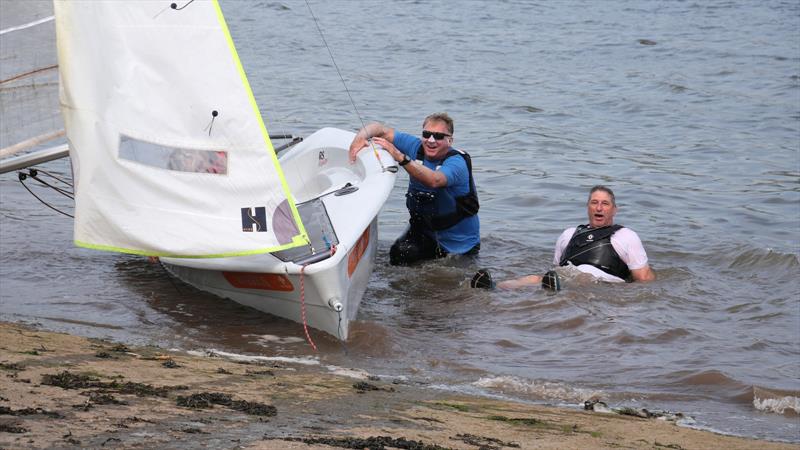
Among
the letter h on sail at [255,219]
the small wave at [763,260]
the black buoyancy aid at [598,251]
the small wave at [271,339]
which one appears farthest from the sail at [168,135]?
the small wave at [763,260]

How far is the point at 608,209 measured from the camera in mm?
7008

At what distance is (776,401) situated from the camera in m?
5.09

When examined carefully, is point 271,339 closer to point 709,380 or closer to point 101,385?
point 101,385

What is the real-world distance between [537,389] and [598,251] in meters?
2.07

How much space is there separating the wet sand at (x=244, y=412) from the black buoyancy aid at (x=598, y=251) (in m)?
2.35

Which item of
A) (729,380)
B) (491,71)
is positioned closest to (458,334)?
(729,380)

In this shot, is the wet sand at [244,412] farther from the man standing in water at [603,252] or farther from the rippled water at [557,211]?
the man standing in water at [603,252]

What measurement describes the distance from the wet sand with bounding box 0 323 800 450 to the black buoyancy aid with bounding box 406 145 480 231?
2414mm

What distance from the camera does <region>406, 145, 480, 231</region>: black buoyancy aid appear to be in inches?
282

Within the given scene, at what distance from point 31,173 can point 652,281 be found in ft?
13.2

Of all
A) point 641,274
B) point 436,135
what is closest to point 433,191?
point 436,135

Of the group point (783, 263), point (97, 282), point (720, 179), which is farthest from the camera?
point (720, 179)

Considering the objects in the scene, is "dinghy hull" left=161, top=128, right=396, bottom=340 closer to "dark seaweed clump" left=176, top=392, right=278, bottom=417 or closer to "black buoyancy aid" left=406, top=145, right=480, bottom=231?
"black buoyancy aid" left=406, top=145, right=480, bottom=231

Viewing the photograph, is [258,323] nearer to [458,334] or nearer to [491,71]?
[458,334]
